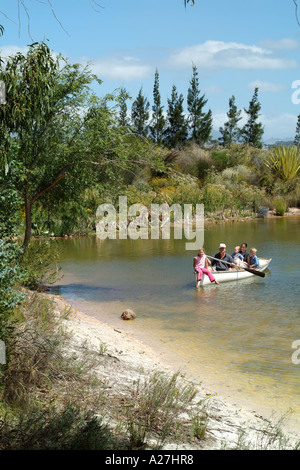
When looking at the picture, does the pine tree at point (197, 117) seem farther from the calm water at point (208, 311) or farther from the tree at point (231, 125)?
the calm water at point (208, 311)

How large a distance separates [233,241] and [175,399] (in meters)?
18.0

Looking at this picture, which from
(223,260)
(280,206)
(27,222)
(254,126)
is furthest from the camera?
(254,126)

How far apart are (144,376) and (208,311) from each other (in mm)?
5291

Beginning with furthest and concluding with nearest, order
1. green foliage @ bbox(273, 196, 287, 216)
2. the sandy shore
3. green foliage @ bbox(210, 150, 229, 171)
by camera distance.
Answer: green foliage @ bbox(210, 150, 229, 171) < green foliage @ bbox(273, 196, 287, 216) < the sandy shore

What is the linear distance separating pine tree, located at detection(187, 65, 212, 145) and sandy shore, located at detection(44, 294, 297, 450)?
46547 mm

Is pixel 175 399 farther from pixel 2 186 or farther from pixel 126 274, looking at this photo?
pixel 126 274

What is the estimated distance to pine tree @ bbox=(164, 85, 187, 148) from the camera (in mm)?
52938
